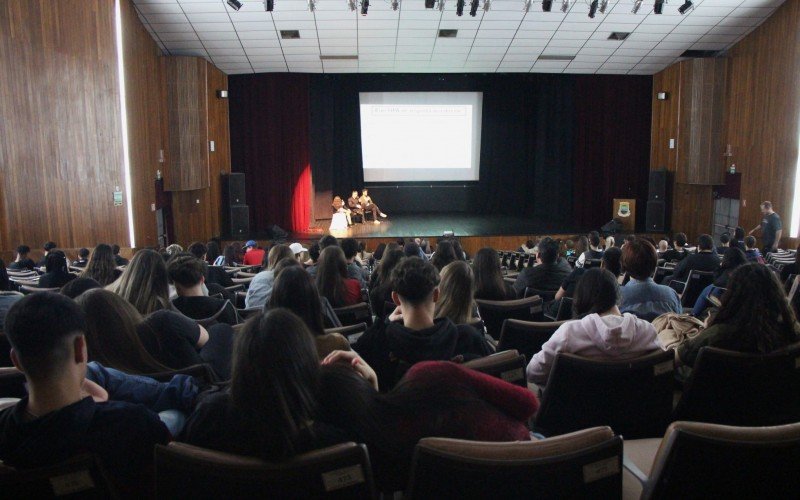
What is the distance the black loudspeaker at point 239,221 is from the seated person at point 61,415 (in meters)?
12.5

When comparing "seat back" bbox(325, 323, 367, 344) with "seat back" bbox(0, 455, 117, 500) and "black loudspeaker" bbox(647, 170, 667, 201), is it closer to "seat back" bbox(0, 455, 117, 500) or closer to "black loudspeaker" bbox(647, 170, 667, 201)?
"seat back" bbox(0, 455, 117, 500)

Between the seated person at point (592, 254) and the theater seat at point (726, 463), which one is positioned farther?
the seated person at point (592, 254)

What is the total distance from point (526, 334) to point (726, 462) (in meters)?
1.72

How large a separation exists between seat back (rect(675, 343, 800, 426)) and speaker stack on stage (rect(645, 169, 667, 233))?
12.9m

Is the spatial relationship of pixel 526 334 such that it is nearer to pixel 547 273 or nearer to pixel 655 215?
pixel 547 273

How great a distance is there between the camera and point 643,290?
409cm

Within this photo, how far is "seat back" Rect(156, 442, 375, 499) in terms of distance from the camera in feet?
4.56

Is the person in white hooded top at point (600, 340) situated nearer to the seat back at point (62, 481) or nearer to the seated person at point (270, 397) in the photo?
the seated person at point (270, 397)

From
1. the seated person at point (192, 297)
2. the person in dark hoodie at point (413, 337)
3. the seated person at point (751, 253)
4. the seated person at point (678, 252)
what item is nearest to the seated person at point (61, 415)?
the person in dark hoodie at point (413, 337)

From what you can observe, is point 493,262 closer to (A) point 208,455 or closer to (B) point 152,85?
(A) point 208,455

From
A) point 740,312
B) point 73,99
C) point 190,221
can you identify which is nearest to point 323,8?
point 73,99

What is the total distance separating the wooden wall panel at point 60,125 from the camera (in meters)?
8.47

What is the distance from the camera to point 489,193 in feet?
A: 56.7

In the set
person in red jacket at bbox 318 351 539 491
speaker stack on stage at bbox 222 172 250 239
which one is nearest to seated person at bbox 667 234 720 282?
person in red jacket at bbox 318 351 539 491
